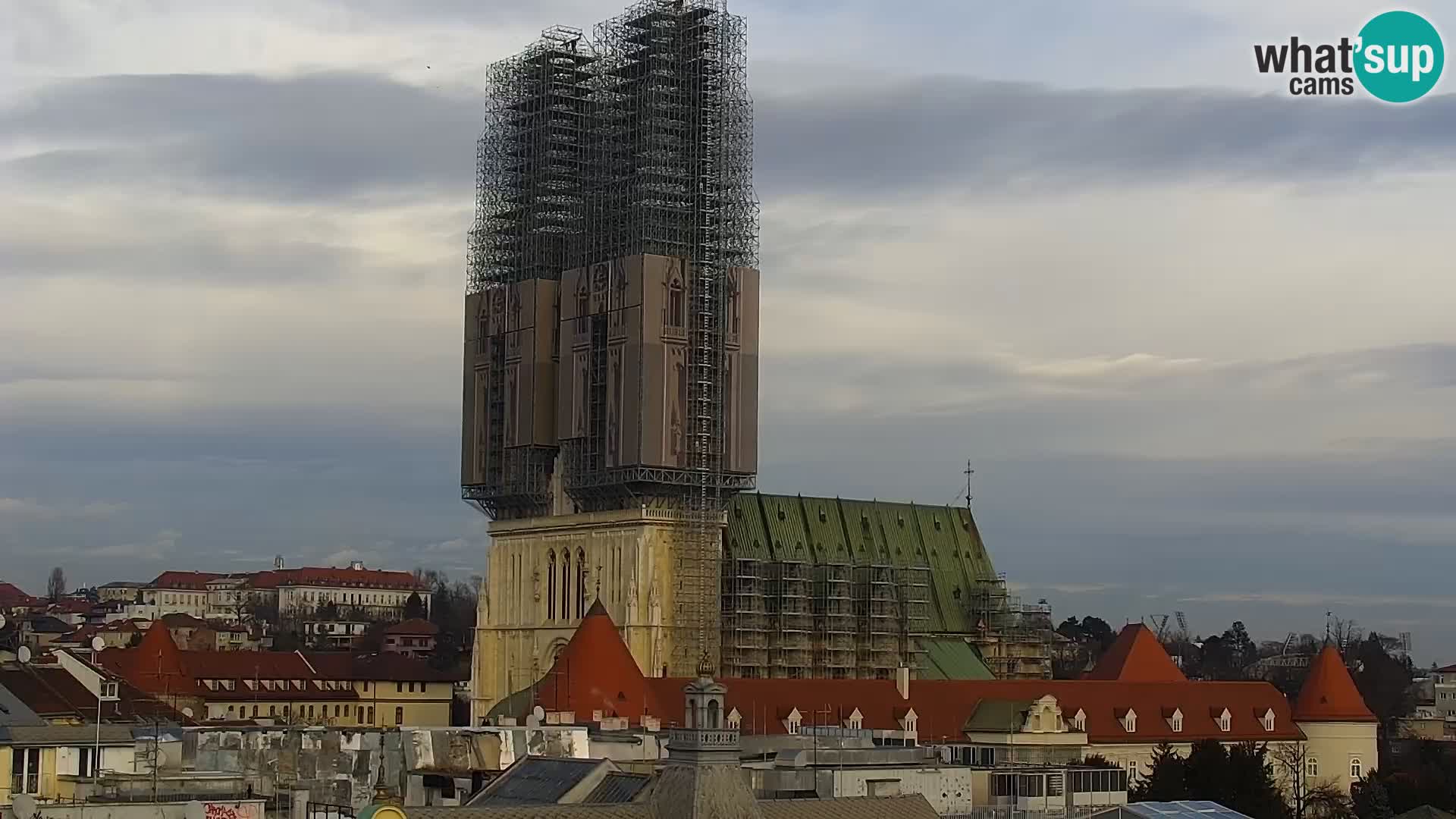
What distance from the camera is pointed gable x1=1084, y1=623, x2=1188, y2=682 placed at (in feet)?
409

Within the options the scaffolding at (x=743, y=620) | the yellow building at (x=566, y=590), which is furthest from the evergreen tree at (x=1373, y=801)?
the yellow building at (x=566, y=590)

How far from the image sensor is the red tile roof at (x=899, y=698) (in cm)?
10362

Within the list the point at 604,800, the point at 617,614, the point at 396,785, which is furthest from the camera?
the point at 617,614

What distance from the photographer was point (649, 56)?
116 m

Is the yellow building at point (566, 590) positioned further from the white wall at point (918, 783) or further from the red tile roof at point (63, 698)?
the white wall at point (918, 783)

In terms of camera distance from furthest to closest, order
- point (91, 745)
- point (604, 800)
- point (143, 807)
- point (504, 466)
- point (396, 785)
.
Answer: point (504, 466) → point (396, 785) → point (91, 745) → point (604, 800) → point (143, 807)

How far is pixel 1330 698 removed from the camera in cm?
11994

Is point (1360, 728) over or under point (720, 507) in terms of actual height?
under

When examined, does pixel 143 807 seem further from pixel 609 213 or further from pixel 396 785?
pixel 609 213

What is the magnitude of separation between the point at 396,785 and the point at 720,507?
142 ft

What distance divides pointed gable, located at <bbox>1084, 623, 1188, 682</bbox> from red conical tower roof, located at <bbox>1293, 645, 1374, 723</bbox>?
7.08 metres

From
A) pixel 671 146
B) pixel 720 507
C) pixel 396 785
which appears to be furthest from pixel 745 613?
pixel 396 785

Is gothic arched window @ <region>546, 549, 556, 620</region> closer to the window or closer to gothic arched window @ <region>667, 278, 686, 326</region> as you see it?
gothic arched window @ <region>667, 278, 686, 326</region>

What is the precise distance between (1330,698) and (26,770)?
7641 centimetres
